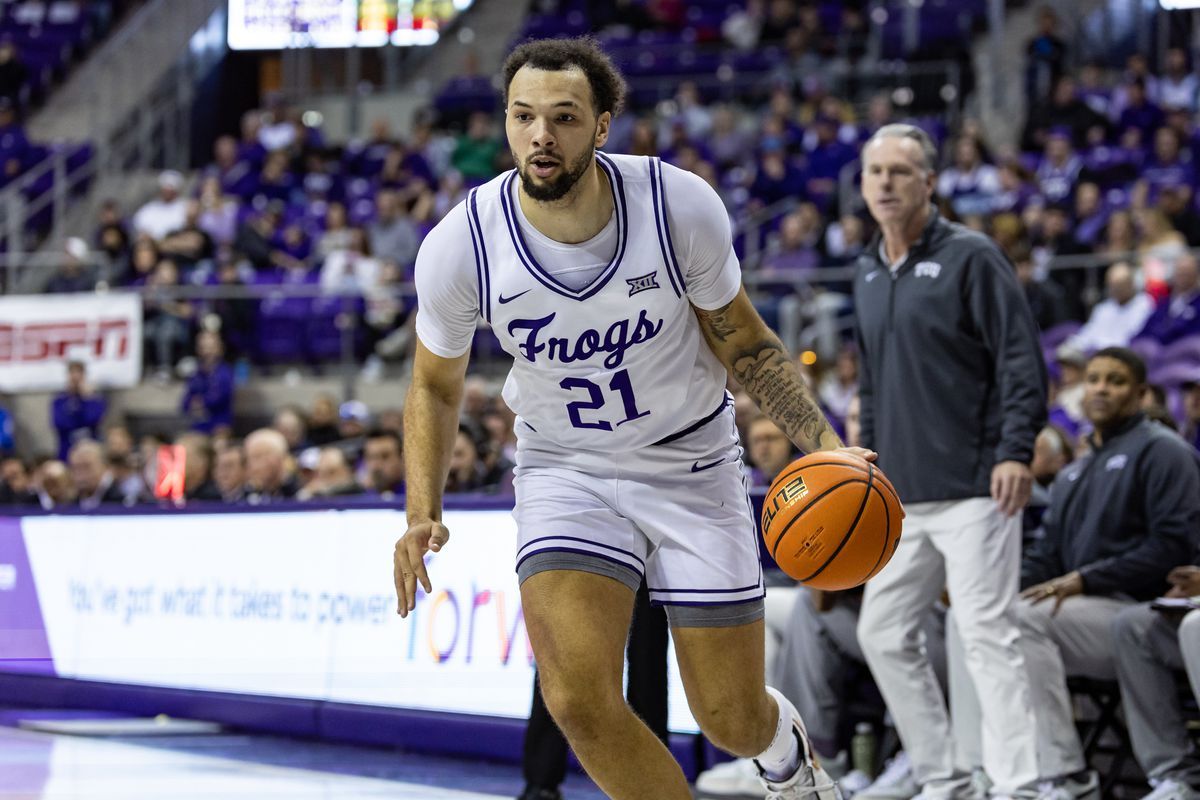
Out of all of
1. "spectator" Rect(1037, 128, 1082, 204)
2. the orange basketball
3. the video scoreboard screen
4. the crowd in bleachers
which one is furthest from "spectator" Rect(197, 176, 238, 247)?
the orange basketball

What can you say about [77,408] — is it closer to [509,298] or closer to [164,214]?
[164,214]

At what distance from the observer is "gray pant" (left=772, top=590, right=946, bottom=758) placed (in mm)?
6738

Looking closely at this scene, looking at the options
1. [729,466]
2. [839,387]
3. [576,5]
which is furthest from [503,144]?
[729,466]

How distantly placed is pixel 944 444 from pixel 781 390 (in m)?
1.78

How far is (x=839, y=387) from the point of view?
1146 cm

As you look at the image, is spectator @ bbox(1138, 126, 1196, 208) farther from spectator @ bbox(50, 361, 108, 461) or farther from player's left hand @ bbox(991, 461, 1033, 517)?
spectator @ bbox(50, 361, 108, 461)

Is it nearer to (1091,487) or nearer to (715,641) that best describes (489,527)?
(1091,487)

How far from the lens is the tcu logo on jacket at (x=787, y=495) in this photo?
4.32m

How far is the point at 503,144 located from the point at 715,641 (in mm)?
15218

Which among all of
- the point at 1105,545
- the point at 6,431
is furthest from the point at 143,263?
the point at 1105,545

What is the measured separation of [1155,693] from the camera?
595cm

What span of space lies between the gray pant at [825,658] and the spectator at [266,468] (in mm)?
4603

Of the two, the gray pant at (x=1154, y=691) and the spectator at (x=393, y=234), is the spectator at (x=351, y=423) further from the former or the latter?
the gray pant at (x=1154, y=691)

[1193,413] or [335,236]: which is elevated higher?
[335,236]
